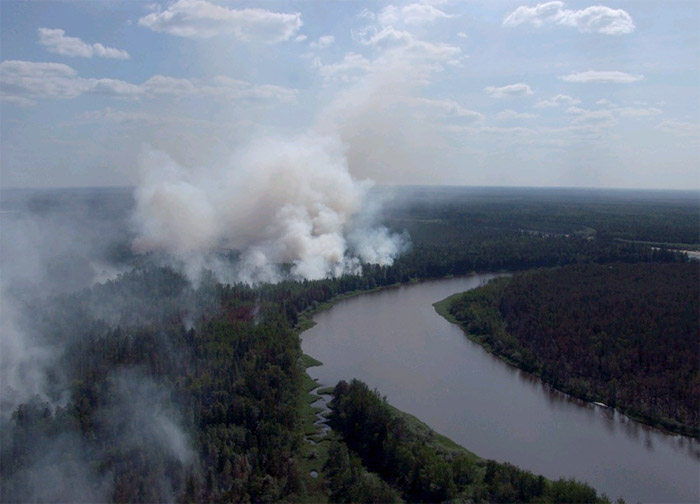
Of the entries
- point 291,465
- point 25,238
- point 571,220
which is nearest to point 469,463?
point 291,465

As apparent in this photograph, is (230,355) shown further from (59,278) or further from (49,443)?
(59,278)

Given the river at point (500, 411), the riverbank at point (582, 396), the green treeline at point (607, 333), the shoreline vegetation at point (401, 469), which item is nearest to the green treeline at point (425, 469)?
the shoreline vegetation at point (401, 469)

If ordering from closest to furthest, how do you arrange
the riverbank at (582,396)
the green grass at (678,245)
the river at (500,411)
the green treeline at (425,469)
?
1. the green treeline at (425,469)
2. the river at (500,411)
3. the riverbank at (582,396)
4. the green grass at (678,245)

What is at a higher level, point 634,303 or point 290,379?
point 634,303

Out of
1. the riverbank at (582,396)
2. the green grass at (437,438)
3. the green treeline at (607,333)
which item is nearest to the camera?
the green grass at (437,438)

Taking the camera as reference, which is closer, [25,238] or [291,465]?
[291,465]

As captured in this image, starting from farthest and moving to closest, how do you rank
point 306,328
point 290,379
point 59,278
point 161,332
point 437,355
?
point 59,278 < point 306,328 < point 437,355 < point 161,332 < point 290,379

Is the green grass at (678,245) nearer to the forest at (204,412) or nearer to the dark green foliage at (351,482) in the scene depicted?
the forest at (204,412)

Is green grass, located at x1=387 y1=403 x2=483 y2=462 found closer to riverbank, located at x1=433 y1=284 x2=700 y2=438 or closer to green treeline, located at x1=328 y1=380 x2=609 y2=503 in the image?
green treeline, located at x1=328 y1=380 x2=609 y2=503
